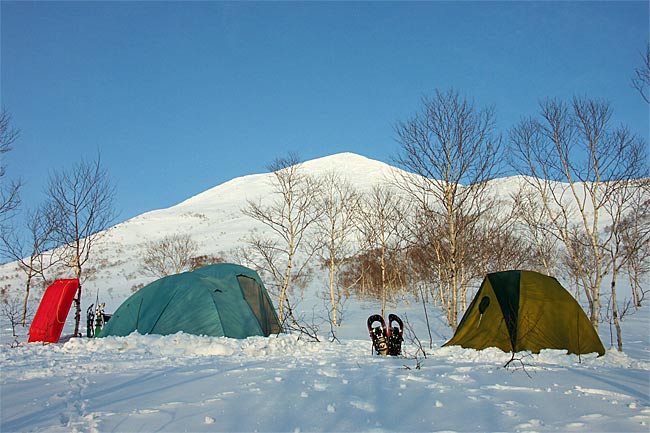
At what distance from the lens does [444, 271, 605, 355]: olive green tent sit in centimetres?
960

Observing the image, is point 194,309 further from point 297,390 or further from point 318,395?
point 318,395

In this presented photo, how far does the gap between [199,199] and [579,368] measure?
125541 mm

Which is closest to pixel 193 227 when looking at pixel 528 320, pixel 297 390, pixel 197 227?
pixel 197 227

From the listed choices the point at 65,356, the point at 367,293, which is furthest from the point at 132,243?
the point at 65,356

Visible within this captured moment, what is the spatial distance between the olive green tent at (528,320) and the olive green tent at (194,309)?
621cm

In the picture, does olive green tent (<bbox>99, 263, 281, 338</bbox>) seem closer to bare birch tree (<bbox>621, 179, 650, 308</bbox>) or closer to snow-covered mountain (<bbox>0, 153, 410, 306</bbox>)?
snow-covered mountain (<bbox>0, 153, 410, 306</bbox>)

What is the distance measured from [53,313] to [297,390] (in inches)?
424

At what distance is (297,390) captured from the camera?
206 inches

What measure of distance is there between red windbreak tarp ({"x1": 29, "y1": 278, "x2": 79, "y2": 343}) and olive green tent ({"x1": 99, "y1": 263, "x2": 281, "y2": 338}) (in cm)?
125

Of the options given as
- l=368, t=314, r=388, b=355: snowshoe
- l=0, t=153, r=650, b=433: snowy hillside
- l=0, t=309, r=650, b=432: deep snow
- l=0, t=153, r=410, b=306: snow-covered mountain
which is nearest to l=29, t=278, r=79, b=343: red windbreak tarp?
l=0, t=153, r=650, b=433: snowy hillside

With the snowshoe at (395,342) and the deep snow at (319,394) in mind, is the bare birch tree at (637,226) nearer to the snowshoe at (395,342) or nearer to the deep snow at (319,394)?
the snowshoe at (395,342)

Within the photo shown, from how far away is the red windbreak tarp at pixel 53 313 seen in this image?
41.2 feet

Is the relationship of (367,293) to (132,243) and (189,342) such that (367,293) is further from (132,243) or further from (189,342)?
(132,243)

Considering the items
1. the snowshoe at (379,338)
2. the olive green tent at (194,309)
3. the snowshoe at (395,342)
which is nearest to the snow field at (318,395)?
the snowshoe at (395,342)
